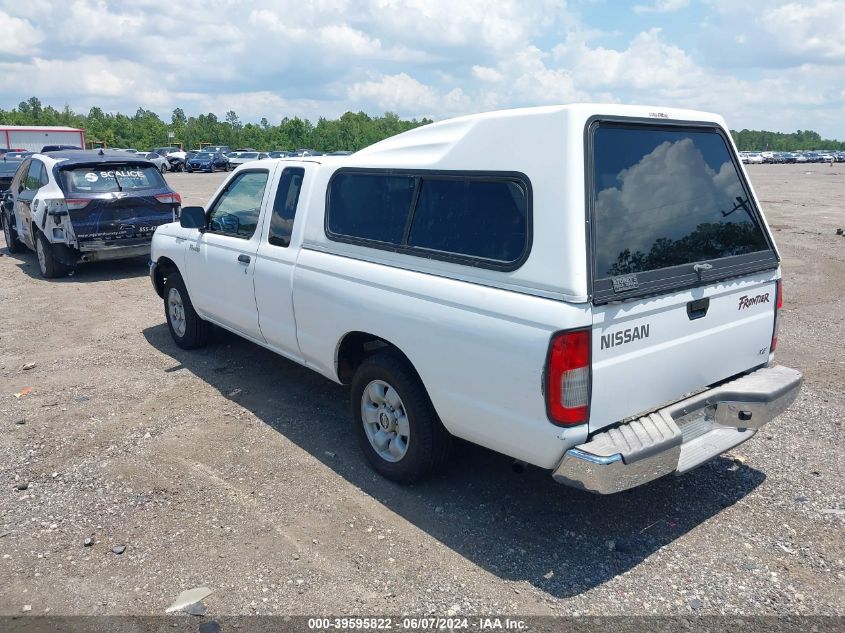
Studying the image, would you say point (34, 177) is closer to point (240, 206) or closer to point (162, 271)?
point (162, 271)

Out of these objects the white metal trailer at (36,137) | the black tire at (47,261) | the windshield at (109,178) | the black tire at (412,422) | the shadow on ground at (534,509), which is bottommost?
the shadow on ground at (534,509)

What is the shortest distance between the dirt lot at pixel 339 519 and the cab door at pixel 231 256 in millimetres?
690

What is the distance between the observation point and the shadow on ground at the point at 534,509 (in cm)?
348

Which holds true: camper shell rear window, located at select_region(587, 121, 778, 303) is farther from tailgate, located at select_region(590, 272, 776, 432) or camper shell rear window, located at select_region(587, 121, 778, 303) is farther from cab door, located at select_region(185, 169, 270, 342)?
cab door, located at select_region(185, 169, 270, 342)

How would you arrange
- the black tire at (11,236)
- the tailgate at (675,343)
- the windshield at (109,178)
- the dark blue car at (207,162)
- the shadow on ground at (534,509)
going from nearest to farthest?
the tailgate at (675,343) < the shadow on ground at (534,509) < the windshield at (109,178) < the black tire at (11,236) < the dark blue car at (207,162)

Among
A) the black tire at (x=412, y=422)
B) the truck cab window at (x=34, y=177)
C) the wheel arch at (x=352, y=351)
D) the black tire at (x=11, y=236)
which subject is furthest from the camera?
the black tire at (x=11, y=236)

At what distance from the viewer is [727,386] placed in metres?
3.79

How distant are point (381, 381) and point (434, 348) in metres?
0.65

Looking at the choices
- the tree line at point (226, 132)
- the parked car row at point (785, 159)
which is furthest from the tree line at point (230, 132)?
the parked car row at point (785, 159)

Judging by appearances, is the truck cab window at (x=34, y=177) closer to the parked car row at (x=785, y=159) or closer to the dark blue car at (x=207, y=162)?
the dark blue car at (x=207, y=162)

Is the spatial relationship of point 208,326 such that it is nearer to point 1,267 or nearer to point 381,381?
point 381,381

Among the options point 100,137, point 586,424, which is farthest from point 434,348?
point 100,137

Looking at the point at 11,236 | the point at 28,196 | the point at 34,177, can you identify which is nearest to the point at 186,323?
the point at 28,196

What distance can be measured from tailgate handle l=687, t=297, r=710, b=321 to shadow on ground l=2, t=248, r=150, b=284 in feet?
27.6
